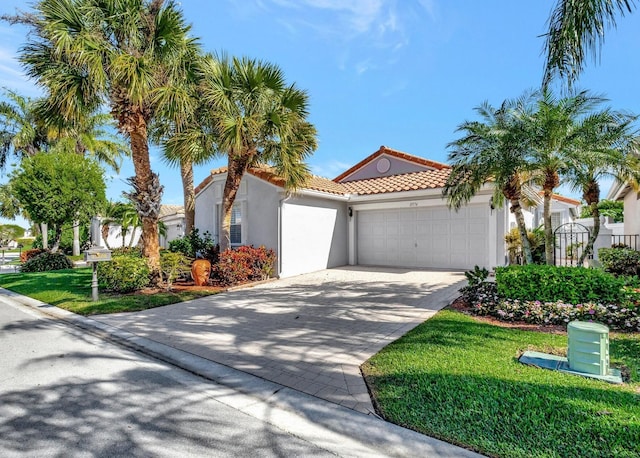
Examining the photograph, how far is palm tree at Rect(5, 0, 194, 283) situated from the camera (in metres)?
8.45

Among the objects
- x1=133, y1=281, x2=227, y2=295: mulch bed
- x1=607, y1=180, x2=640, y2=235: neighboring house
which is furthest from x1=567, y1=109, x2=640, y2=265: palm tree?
x1=133, y1=281, x2=227, y2=295: mulch bed

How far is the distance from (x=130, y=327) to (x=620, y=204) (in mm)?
33471

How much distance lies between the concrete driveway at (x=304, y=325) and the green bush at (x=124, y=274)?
2.22 m

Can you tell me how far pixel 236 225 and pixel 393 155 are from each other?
10.1 m

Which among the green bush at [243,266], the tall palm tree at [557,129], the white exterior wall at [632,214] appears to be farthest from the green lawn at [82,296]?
the white exterior wall at [632,214]

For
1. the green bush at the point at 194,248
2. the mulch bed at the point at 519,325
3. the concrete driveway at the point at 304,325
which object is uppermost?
the green bush at the point at 194,248

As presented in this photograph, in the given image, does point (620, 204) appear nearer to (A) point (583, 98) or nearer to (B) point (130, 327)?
(A) point (583, 98)

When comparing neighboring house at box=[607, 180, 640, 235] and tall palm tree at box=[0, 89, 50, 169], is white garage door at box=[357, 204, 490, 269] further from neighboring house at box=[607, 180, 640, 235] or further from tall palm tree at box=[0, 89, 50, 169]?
tall palm tree at box=[0, 89, 50, 169]

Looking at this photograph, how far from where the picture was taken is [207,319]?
7.13 meters

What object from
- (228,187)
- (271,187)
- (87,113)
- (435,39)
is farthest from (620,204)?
(87,113)

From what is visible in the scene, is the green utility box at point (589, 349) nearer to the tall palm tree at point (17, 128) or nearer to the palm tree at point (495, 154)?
the palm tree at point (495, 154)

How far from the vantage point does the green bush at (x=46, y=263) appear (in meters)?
16.5

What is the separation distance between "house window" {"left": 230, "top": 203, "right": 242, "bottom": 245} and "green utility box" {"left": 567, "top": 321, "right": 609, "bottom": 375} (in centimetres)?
1184

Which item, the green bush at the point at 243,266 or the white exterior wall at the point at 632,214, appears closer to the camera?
the green bush at the point at 243,266
